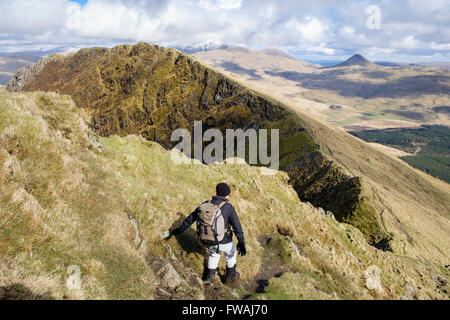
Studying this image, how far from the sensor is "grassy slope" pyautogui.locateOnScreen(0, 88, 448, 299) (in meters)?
6.75

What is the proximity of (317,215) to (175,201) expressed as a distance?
37.5 feet

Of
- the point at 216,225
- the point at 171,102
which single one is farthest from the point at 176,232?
the point at 171,102

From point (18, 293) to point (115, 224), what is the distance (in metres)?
4.30

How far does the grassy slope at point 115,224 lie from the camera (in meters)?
6.75

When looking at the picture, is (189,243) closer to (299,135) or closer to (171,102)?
(299,135)

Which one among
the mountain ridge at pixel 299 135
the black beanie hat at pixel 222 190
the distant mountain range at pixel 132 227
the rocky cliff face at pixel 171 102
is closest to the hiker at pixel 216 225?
the black beanie hat at pixel 222 190

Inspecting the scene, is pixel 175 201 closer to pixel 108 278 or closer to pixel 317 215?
pixel 108 278

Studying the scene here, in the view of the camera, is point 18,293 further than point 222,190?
No

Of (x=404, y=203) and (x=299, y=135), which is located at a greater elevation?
(x=299, y=135)

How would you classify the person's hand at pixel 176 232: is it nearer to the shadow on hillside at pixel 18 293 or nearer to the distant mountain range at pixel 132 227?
the distant mountain range at pixel 132 227

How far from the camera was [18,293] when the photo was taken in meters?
4.94

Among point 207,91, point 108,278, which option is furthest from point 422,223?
point 207,91

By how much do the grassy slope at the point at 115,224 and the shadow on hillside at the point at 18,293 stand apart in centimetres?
3
